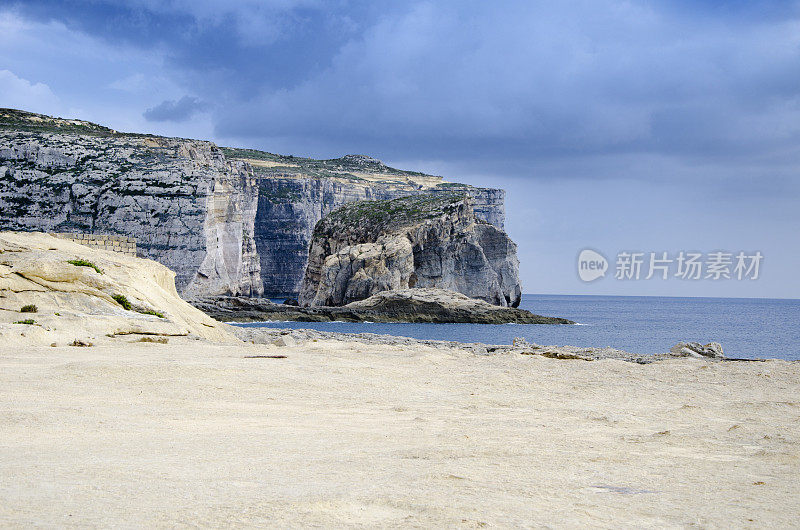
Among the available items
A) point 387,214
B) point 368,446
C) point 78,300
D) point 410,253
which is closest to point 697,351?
point 78,300

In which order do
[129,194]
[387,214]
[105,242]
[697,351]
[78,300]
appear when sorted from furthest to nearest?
[387,214] → [129,194] → [105,242] → [697,351] → [78,300]

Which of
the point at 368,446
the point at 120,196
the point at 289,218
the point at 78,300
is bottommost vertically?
the point at 368,446

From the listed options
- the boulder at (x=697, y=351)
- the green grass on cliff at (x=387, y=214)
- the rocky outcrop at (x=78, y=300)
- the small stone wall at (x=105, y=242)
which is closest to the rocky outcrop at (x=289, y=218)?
the green grass on cliff at (x=387, y=214)

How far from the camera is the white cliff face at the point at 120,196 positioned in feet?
251

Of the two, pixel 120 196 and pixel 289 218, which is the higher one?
pixel 289 218

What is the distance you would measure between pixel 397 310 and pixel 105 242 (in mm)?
48465

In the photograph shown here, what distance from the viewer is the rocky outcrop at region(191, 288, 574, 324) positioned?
251 ft

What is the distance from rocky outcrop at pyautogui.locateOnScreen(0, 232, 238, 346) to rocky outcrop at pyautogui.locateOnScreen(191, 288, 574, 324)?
50486 millimetres

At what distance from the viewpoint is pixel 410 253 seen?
3538 inches

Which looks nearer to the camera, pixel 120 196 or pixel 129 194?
pixel 120 196

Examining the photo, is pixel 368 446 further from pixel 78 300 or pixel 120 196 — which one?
pixel 120 196

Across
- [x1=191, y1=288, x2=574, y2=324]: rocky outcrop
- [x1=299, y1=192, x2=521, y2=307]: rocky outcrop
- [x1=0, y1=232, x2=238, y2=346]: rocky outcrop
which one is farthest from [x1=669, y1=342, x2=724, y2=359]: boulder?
[x1=299, y1=192, x2=521, y2=307]: rocky outcrop

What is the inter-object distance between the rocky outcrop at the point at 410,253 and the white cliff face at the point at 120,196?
1579 centimetres

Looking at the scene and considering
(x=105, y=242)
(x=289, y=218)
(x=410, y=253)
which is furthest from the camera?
(x=289, y=218)
